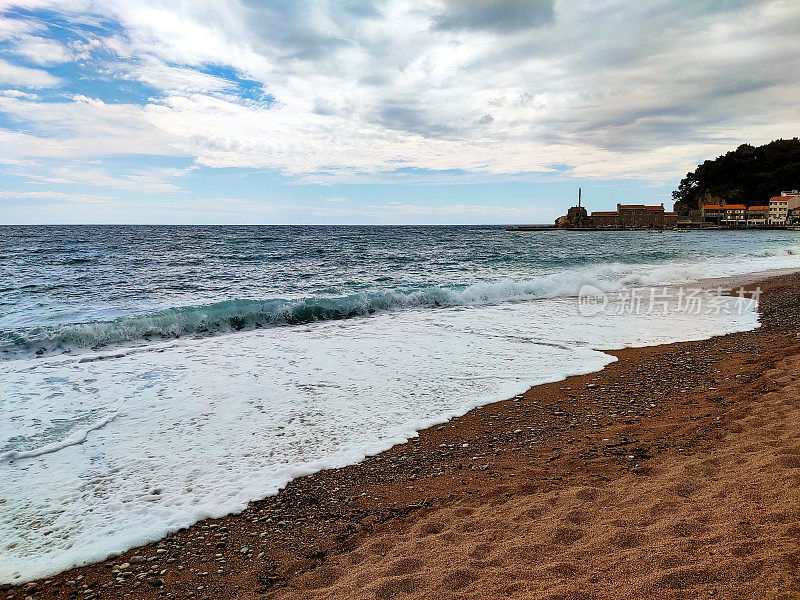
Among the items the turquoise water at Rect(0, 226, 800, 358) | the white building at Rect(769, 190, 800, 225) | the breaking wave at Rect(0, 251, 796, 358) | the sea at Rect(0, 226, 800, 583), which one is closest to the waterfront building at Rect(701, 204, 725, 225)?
the white building at Rect(769, 190, 800, 225)

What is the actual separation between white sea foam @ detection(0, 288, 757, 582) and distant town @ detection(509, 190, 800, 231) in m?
114

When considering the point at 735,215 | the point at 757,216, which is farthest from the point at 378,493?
the point at 757,216

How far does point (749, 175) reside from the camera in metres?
115

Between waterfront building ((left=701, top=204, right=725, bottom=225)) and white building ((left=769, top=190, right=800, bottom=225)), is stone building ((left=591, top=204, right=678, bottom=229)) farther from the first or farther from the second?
white building ((left=769, top=190, right=800, bottom=225))

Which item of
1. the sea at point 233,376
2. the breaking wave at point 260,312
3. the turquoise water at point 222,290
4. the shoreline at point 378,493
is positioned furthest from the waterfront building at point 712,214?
the shoreline at point 378,493

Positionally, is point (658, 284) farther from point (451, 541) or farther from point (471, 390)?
point (451, 541)

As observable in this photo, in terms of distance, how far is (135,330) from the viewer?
10.7 m

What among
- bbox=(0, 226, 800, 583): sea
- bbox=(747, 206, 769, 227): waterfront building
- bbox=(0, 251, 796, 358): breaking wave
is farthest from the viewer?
bbox=(747, 206, 769, 227): waterfront building

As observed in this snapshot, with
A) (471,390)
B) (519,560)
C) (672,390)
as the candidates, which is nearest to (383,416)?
(471,390)

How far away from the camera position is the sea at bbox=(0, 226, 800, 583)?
13.5 feet

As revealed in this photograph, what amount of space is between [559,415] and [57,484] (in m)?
5.44

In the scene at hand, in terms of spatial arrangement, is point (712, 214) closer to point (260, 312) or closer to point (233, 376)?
point (260, 312)

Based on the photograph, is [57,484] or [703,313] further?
[703,313]

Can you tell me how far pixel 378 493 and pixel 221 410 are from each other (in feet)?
9.68
